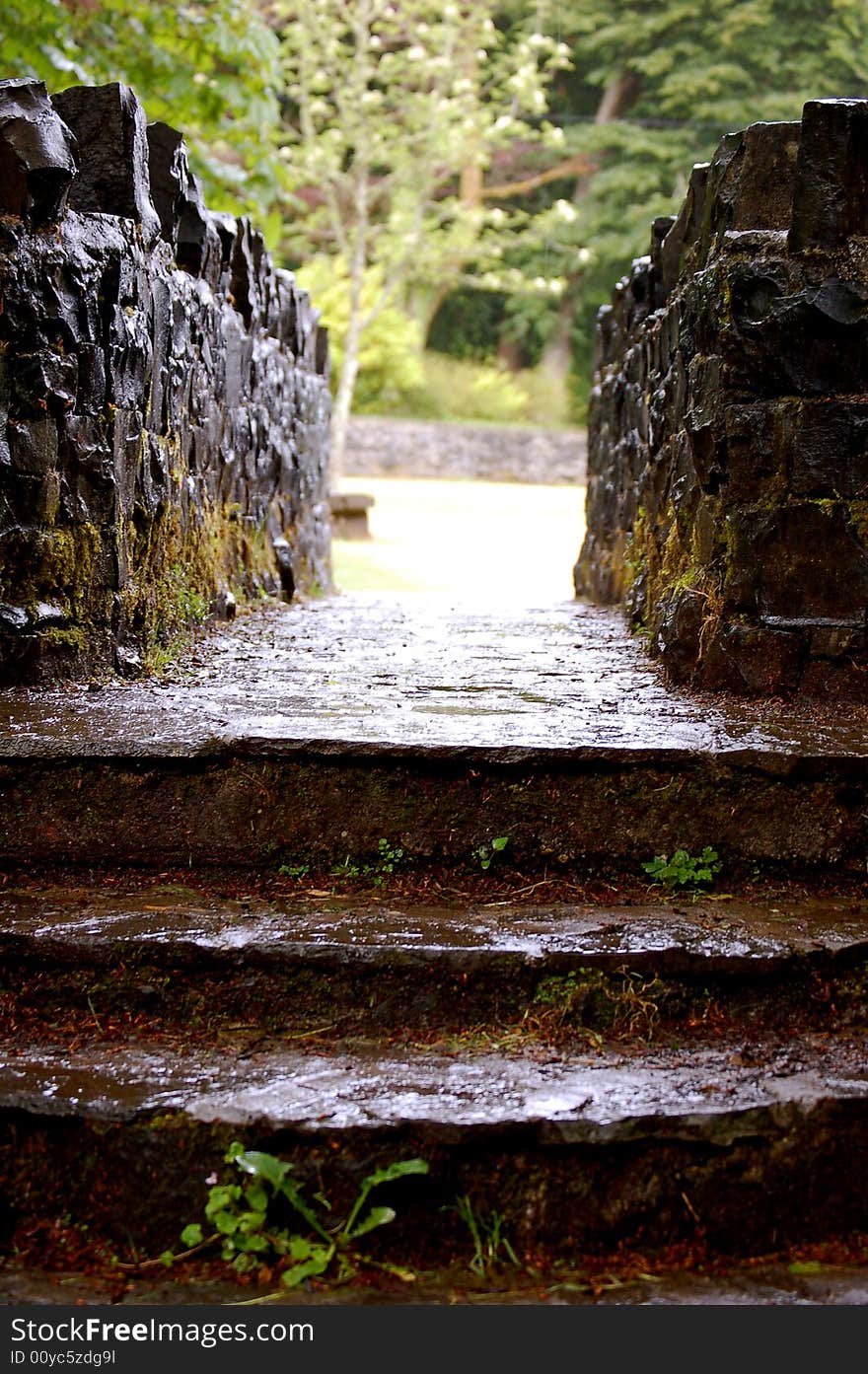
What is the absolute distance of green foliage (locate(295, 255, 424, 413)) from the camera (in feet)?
69.8

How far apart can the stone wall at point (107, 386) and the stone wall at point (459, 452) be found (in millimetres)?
17231

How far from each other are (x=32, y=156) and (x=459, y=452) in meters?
19.5

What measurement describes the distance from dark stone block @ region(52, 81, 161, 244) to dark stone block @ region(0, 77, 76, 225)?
0.34 meters

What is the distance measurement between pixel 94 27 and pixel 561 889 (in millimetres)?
A: 6472

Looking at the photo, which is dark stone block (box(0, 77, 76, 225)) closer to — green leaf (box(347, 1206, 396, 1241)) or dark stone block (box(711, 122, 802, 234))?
dark stone block (box(711, 122, 802, 234))

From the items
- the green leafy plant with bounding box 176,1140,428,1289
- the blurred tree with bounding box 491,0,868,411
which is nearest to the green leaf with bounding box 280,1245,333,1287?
the green leafy plant with bounding box 176,1140,428,1289

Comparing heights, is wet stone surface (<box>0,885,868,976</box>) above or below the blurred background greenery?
below

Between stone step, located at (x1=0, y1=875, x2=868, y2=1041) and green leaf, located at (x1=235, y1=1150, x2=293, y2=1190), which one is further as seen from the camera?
stone step, located at (x1=0, y1=875, x2=868, y2=1041)

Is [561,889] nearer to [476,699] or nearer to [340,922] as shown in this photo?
[340,922]

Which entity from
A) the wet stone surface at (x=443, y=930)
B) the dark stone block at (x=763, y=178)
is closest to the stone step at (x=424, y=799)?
the wet stone surface at (x=443, y=930)

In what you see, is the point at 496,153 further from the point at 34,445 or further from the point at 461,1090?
the point at 461,1090

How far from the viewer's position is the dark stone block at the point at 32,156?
2807mm

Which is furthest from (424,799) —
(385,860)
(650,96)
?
(650,96)

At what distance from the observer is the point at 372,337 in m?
23.5
